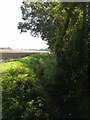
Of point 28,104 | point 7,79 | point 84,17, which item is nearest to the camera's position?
point 28,104

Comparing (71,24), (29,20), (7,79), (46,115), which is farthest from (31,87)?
(29,20)

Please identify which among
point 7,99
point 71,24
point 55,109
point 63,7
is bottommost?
point 55,109

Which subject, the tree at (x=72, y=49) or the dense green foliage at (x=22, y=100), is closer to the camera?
the dense green foliage at (x=22, y=100)

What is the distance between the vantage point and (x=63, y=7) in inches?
300

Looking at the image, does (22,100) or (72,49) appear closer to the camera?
(22,100)

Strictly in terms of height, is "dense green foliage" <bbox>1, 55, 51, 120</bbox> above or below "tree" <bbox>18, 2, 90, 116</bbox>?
below

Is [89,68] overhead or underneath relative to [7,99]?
overhead

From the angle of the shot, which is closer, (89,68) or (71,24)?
(89,68)

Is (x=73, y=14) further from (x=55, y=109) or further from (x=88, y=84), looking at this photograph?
(x=55, y=109)

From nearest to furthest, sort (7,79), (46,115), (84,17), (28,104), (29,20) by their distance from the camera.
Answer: (28,104), (46,115), (84,17), (7,79), (29,20)

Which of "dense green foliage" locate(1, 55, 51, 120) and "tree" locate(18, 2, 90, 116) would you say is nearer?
"dense green foliage" locate(1, 55, 51, 120)

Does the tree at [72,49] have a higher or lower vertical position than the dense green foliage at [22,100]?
higher

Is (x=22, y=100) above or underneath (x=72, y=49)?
underneath

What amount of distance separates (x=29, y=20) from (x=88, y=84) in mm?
25716
